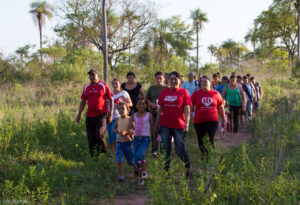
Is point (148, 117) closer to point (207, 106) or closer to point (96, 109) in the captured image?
point (207, 106)

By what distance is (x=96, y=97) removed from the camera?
5.79 meters

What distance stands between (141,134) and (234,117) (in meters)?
4.71

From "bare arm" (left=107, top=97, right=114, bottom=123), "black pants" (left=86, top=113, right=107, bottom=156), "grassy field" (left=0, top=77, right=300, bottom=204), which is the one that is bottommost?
"grassy field" (left=0, top=77, right=300, bottom=204)

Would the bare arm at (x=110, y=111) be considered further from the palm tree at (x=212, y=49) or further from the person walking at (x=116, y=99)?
the palm tree at (x=212, y=49)

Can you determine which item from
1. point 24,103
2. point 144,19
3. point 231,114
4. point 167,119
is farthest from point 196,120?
point 144,19

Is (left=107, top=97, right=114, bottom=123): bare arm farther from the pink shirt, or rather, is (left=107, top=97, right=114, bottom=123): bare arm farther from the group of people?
the pink shirt

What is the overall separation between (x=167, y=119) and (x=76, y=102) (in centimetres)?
760

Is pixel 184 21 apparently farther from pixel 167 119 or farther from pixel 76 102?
pixel 167 119

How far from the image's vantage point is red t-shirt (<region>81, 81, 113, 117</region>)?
5.78 metres

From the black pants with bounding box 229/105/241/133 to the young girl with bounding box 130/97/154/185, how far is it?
4.39 m

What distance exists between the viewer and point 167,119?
4.88 metres

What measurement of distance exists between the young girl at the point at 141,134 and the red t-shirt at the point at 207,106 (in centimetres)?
105

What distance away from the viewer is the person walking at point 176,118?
483cm

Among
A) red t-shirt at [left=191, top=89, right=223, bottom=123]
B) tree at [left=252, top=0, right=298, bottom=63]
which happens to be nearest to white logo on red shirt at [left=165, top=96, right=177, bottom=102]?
red t-shirt at [left=191, top=89, right=223, bottom=123]
